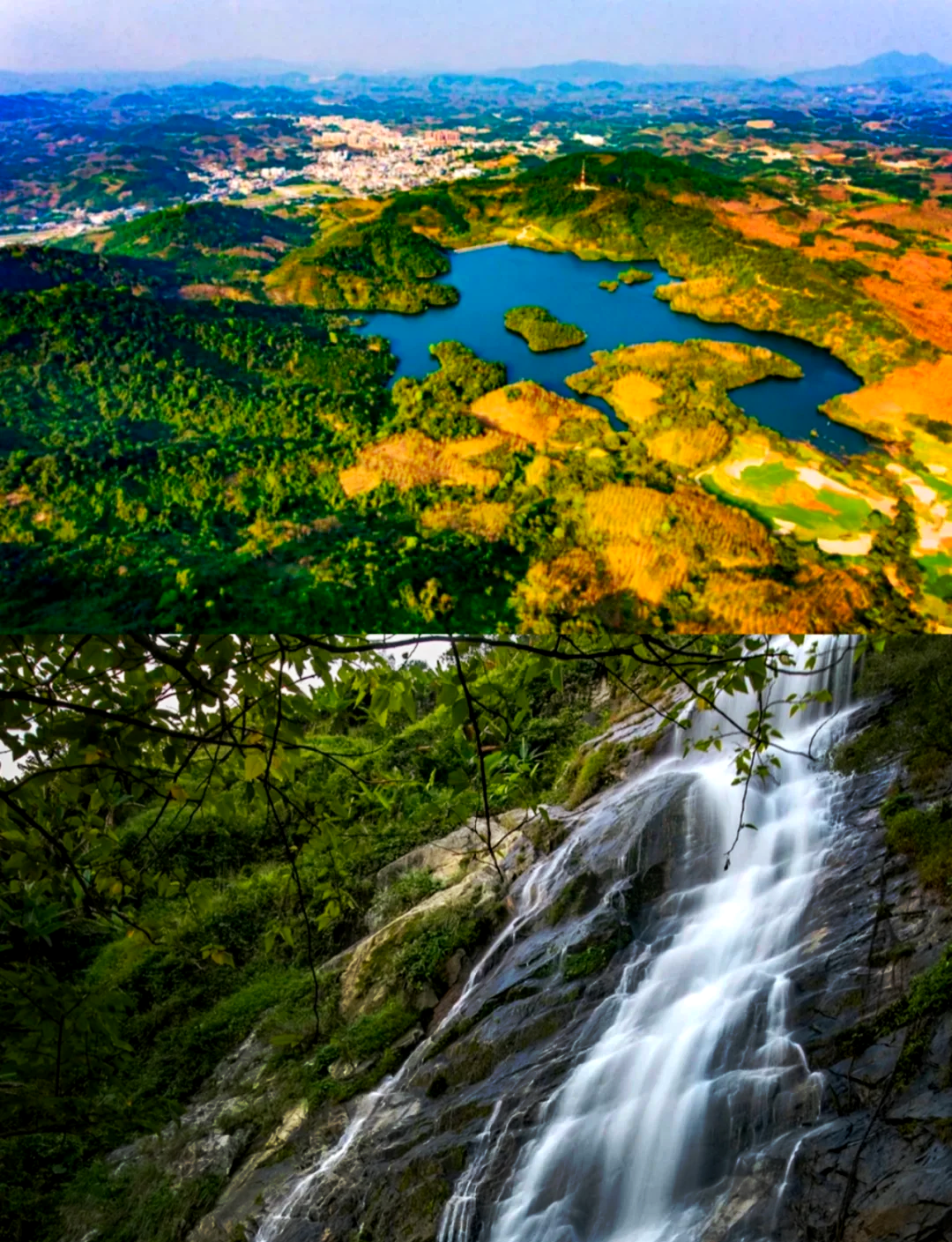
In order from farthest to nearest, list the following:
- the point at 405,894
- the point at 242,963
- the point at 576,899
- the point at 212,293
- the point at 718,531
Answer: the point at 242,963 < the point at 405,894 < the point at 576,899 < the point at 212,293 < the point at 718,531

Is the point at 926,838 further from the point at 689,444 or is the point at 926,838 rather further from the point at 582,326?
the point at 582,326

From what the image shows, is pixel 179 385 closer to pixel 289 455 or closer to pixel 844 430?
pixel 289 455

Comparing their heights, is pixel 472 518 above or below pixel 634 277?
below

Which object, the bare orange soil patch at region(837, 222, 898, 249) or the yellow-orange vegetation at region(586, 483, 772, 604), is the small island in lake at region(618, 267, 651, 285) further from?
the yellow-orange vegetation at region(586, 483, 772, 604)

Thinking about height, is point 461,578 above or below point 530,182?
below

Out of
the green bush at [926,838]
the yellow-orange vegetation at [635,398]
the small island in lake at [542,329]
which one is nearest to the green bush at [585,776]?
the green bush at [926,838]

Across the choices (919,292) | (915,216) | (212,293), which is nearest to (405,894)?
(212,293)

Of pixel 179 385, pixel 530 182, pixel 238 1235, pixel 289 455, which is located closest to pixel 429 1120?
pixel 238 1235
